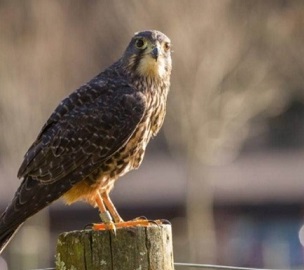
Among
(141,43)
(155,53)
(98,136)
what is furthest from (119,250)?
(141,43)

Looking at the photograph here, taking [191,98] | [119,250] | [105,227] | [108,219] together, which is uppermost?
[191,98]

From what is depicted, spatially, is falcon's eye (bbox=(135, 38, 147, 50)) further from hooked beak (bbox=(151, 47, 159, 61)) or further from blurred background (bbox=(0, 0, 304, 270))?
blurred background (bbox=(0, 0, 304, 270))

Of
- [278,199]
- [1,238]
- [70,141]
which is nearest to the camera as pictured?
[1,238]

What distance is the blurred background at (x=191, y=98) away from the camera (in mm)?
22250

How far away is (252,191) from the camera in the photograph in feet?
83.7

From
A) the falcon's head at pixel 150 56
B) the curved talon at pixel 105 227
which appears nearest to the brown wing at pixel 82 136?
the falcon's head at pixel 150 56

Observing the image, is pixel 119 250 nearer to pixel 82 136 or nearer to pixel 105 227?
pixel 105 227

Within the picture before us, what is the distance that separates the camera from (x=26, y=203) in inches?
290

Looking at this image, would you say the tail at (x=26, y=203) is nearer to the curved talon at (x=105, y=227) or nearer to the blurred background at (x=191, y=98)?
the curved talon at (x=105, y=227)

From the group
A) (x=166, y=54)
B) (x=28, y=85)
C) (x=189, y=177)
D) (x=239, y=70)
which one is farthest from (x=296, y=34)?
(x=166, y=54)

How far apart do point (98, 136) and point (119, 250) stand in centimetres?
156

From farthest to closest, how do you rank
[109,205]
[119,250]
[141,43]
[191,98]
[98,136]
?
[191,98] < [141,43] < [109,205] < [98,136] < [119,250]

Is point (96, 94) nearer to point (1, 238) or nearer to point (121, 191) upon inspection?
point (1, 238)

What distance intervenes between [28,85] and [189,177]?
3.25 meters
